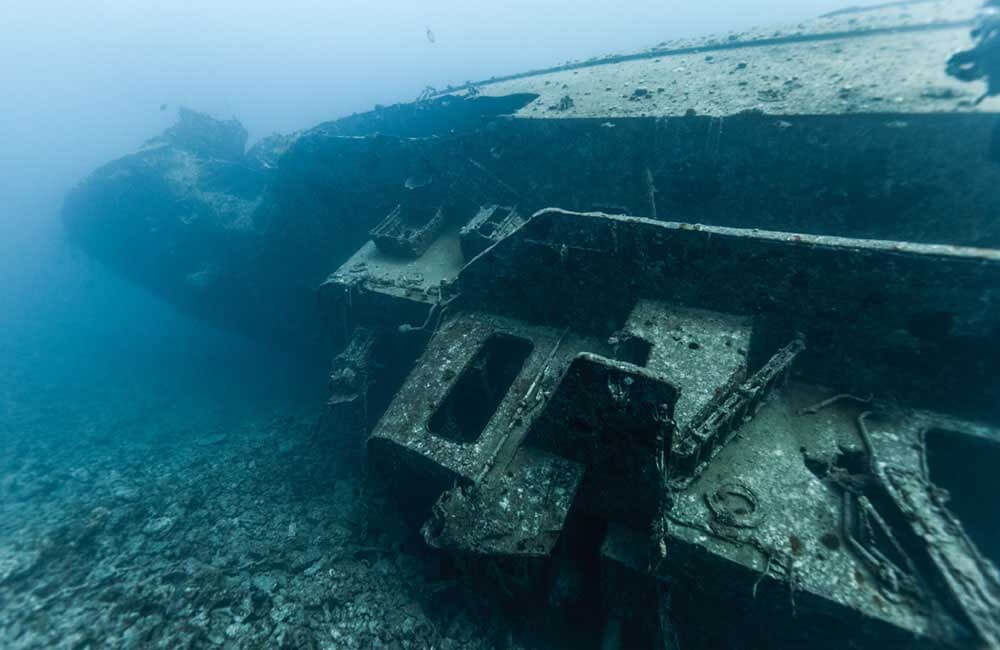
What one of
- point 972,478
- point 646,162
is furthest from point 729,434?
point 646,162

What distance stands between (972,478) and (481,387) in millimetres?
7284

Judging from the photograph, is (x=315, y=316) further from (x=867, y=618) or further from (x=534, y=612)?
(x=867, y=618)

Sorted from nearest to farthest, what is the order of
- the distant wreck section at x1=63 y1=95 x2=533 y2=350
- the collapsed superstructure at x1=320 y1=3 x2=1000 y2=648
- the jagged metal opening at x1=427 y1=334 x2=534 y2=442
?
the collapsed superstructure at x1=320 y1=3 x2=1000 y2=648, the jagged metal opening at x1=427 y1=334 x2=534 y2=442, the distant wreck section at x1=63 y1=95 x2=533 y2=350

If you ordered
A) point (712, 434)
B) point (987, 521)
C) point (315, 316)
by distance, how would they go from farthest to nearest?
point (315, 316) < point (987, 521) < point (712, 434)

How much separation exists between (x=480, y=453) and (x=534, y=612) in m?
2.22

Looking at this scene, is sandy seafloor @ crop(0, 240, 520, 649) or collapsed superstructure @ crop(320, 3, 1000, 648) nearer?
collapsed superstructure @ crop(320, 3, 1000, 648)

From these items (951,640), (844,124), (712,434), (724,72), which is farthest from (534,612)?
(724,72)

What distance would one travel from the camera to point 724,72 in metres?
12.1

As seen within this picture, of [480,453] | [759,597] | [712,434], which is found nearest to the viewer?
[759,597]

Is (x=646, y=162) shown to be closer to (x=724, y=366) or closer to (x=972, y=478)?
(x=724, y=366)

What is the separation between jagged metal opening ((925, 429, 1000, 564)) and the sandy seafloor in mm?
6368

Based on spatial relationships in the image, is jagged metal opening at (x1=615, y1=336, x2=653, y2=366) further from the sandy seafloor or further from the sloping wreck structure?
the sandy seafloor

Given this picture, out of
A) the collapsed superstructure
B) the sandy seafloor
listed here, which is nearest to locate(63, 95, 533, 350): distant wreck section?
the sandy seafloor

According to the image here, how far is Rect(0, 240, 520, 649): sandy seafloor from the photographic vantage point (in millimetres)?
6594
